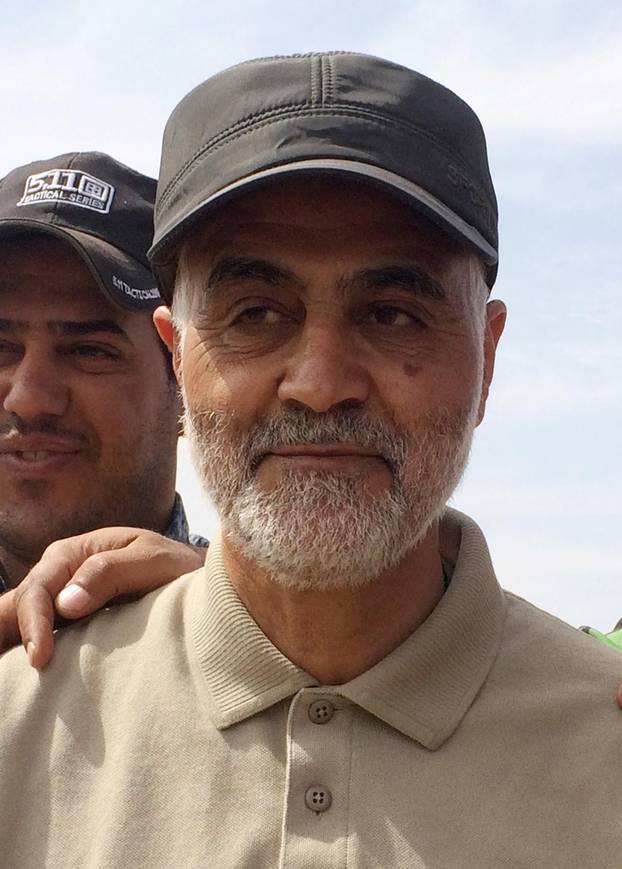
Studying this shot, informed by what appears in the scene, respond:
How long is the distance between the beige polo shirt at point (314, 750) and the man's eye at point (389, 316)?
565mm

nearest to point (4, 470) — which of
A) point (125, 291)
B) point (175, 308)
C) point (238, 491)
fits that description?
point (125, 291)

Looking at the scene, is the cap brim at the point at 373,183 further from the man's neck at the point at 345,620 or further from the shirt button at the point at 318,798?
the shirt button at the point at 318,798

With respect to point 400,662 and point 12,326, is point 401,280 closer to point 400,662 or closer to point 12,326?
point 400,662

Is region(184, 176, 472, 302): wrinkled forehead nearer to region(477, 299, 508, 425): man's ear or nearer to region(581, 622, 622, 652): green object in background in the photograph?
region(477, 299, 508, 425): man's ear

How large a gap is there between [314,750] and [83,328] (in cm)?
201

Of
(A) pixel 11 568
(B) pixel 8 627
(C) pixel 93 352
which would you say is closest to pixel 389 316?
(B) pixel 8 627

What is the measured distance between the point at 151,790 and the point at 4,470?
72.4 inches

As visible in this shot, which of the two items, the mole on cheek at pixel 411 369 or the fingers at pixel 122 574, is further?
the fingers at pixel 122 574

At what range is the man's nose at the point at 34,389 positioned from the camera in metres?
3.85

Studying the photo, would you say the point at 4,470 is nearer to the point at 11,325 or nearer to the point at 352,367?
the point at 11,325

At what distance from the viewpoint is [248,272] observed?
101 inches

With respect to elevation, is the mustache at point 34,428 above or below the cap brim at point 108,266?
below

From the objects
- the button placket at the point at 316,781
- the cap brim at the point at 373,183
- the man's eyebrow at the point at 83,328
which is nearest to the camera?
the button placket at the point at 316,781

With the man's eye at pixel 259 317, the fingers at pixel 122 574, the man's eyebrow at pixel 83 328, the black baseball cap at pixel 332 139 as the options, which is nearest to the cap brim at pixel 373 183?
the black baseball cap at pixel 332 139
